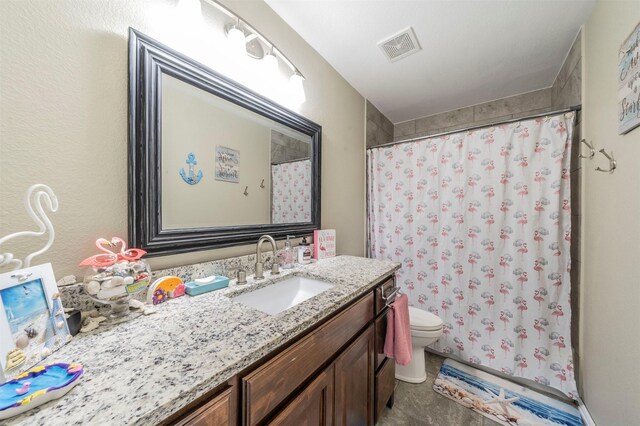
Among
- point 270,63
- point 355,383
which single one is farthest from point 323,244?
point 270,63

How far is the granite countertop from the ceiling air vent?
1.64 meters

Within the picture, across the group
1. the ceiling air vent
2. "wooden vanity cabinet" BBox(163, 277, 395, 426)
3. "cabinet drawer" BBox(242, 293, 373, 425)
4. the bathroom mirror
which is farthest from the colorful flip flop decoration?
the ceiling air vent

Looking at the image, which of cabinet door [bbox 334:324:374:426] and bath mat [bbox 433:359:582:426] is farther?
bath mat [bbox 433:359:582:426]

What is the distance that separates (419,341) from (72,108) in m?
2.12

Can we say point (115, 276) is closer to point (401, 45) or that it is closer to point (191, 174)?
point (191, 174)

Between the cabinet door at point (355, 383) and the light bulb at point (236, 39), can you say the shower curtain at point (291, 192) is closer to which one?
the light bulb at point (236, 39)

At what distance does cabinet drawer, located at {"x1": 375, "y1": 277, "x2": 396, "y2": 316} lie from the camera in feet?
3.92

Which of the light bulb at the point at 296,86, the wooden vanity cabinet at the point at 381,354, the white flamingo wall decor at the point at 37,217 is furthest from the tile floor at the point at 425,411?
the light bulb at the point at 296,86

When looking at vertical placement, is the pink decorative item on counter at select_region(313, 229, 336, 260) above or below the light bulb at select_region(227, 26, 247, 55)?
below

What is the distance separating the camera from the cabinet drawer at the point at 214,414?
45cm

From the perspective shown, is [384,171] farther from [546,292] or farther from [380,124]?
[546,292]

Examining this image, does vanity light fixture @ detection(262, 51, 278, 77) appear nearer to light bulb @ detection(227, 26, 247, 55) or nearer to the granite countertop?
light bulb @ detection(227, 26, 247, 55)

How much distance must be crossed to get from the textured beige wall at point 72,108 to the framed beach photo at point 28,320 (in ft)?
0.48

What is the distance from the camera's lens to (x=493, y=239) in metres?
1.73
